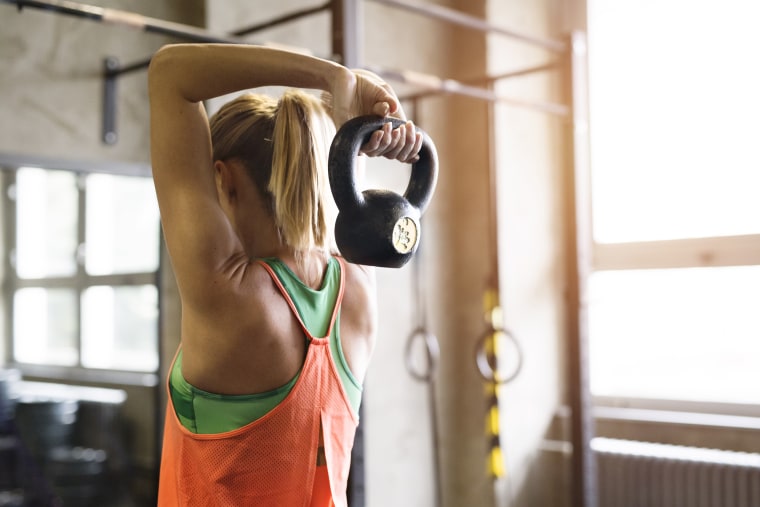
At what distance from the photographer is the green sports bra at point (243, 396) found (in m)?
1.06

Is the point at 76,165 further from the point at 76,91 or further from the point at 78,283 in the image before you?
the point at 78,283

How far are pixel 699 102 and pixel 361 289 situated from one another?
3734 millimetres

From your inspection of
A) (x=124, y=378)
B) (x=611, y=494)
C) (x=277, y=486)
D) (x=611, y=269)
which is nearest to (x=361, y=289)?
(x=277, y=486)

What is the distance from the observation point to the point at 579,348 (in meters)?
3.58

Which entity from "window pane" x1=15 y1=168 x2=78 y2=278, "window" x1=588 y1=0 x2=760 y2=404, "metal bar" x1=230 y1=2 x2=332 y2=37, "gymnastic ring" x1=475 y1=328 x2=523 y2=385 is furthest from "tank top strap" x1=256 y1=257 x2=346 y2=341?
"window" x1=588 y1=0 x2=760 y2=404

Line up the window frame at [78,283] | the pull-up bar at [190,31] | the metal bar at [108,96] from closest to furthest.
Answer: the pull-up bar at [190,31] → the metal bar at [108,96] → the window frame at [78,283]

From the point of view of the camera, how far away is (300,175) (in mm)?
1054

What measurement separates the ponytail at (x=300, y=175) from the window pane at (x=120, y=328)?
2.57 meters

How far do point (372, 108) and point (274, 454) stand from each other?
0.48m

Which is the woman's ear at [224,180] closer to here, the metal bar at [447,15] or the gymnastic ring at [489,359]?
the metal bar at [447,15]

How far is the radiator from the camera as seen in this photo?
371cm

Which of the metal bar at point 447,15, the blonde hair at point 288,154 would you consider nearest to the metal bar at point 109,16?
the metal bar at point 447,15

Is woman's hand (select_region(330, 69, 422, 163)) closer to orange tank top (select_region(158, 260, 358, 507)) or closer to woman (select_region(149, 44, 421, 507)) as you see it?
woman (select_region(149, 44, 421, 507))

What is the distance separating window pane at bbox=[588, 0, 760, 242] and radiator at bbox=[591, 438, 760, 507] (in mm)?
1177
